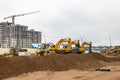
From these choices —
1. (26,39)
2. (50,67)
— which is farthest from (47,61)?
(26,39)

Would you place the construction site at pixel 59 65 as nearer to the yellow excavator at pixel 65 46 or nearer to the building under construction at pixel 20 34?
the yellow excavator at pixel 65 46

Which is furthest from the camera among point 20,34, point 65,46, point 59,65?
point 20,34

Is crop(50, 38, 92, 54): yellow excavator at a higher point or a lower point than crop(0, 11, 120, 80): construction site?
higher

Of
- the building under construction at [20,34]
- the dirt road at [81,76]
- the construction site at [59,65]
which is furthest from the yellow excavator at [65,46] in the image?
the building under construction at [20,34]

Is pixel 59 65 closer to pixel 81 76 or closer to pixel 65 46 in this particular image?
pixel 65 46

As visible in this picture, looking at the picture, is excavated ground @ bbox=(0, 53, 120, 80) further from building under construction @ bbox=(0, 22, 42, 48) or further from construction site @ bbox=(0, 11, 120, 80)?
building under construction @ bbox=(0, 22, 42, 48)

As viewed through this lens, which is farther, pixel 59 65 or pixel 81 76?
pixel 59 65

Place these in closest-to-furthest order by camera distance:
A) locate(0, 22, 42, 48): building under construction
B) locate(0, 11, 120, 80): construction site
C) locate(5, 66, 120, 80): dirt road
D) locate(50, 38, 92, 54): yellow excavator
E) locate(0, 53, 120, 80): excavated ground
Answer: locate(5, 66, 120, 80): dirt road, locate(0, 11, 120, 80): construction site, locate(0, 53, 120, 80): excavated ground, locate(50, 38, 92, 54): yellow excavator, locate(0, 22, 42, 48): building under construction

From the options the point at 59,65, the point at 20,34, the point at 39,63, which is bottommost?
the point at 59,65

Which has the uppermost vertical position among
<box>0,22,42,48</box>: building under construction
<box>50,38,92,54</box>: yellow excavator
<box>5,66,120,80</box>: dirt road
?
<box>0,22,42,48</box>: building under construction

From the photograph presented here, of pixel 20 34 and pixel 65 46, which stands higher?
pixel 20 34

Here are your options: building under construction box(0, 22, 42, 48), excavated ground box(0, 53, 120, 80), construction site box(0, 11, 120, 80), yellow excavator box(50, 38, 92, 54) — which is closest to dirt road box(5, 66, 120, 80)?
construction site box(0, 11, 120, 80)

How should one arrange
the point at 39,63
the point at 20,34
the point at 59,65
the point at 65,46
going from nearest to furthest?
the point at 39,63 < the point at 59,65 < the point at 65,46 < the point at 20,34

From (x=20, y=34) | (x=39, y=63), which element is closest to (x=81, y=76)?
(x=39, y=63)
